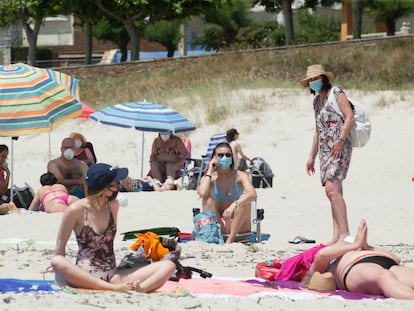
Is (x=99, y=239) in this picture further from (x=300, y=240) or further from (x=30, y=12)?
(x=30, y=12)

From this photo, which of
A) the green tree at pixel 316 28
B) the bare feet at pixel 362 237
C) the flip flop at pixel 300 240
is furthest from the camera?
the green tree at pixel 316 28

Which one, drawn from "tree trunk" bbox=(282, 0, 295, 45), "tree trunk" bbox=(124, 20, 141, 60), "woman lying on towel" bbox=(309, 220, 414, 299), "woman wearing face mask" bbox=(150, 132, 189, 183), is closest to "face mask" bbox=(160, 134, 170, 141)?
"woman wearing face mask" bbox=(150, 132, 189, 183)

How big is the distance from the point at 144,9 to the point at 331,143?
2783 centimetres

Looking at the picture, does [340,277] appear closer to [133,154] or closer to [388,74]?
[133,154]

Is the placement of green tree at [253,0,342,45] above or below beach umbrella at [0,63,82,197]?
above

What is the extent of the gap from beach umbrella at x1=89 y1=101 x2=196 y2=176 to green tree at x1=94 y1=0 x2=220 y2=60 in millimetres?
19634

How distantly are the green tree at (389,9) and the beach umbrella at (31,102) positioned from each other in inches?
1428

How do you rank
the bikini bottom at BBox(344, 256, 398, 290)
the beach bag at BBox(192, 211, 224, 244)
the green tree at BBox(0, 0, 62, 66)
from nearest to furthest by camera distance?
the bikini bottom at BBox(344, 256, 398, 290), the beach bag at BBox(192, 211, 224, 244), the green tree at BBox(0, 0, 62, 66)

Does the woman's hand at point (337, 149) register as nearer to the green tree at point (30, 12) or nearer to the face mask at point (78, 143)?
the face mask at point (78, 143)

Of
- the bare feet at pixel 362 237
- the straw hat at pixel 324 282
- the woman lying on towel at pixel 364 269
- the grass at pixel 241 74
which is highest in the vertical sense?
the grass at pixel 241 74

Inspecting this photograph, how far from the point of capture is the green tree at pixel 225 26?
53.3 metres

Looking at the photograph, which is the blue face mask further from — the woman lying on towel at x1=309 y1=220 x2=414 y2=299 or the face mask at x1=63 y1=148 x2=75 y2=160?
the face mask at x1=63 y1=148 x2=75 y2=160

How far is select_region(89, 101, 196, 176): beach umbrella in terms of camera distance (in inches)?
594

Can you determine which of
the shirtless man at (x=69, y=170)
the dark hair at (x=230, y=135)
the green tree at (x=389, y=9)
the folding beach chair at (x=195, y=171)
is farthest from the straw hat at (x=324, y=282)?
the green tree at (x=389, y=9)
